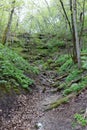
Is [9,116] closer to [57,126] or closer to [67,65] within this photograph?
[57,126]

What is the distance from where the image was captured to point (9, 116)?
738 cm

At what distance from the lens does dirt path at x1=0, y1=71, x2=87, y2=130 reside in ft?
22.3

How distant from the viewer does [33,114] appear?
8070mm

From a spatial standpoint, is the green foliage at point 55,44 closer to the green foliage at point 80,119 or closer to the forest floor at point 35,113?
the forest floor at point 35,113

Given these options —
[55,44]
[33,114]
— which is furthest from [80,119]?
[55,44]

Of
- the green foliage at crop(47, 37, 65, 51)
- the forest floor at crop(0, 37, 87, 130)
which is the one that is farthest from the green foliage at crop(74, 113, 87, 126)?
the green foliage at crop(47, 37, 65, 51)

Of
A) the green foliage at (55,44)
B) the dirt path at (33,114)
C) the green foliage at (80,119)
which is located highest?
the green foliage at (55,44)

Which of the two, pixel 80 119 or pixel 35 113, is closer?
pixel 80 119

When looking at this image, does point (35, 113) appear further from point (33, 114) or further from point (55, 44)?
point (55, 44)

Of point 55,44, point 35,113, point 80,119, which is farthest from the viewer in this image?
point 55,44

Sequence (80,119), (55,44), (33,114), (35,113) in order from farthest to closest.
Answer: (55,44)
(35,113)
(33,114)
(80,119)

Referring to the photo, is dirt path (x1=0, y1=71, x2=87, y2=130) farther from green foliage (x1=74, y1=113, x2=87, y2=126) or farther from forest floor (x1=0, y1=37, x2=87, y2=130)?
green foliage (x1=74, y1=113, x2=87, y2=126)

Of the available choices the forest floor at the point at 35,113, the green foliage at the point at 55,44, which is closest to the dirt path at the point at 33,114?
the forest floor at the point at 35,113

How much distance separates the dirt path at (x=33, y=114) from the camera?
6.81 meters
